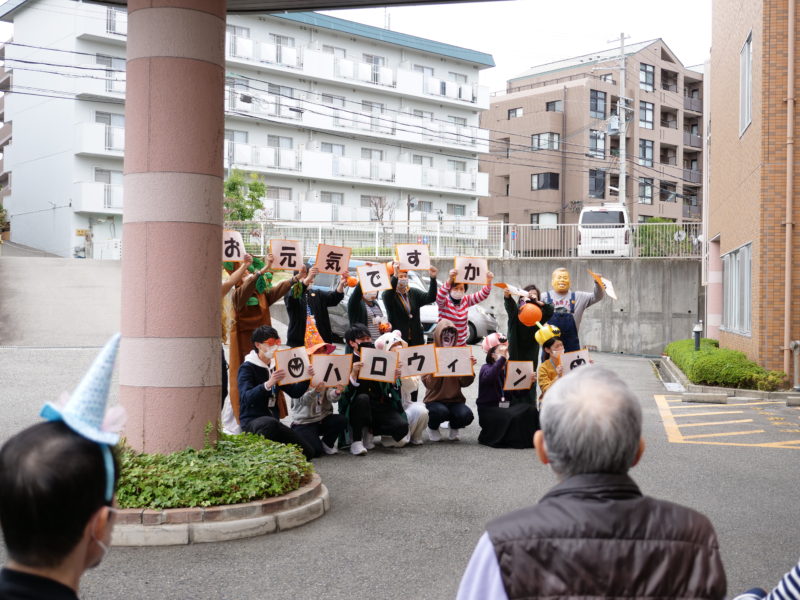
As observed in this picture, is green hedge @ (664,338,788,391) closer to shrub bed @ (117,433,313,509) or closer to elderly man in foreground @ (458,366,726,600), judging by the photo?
shrub bed @ (117,433,313,509)

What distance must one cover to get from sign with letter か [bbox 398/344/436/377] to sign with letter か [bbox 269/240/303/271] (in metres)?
1.54

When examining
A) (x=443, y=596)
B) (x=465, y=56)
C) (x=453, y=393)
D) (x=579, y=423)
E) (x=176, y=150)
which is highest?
(x=465, y=56)

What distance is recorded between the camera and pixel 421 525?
20.5ft

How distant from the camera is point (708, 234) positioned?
2220cm

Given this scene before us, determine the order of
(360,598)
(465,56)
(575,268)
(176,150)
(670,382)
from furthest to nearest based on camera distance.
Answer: (465,56), (575,268), (670,382), (176,150), (360,598)

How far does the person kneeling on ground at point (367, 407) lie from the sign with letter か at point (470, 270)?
1.52 m

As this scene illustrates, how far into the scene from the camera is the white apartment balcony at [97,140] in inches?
1346

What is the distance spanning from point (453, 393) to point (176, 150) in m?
4.77

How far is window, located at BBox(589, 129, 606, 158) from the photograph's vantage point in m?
45.3

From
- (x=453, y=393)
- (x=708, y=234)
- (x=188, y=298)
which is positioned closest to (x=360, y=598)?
(x=188, y=298)

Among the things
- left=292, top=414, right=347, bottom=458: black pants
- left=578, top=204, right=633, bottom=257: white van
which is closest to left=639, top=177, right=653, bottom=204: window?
left=578, top=204, right=633, bottom=257: white van

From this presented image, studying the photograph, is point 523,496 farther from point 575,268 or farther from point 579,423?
point 575,268

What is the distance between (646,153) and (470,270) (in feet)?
132

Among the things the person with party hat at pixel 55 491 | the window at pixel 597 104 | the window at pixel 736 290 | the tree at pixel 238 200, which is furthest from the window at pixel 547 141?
the person with party hat at pixel 55 491
